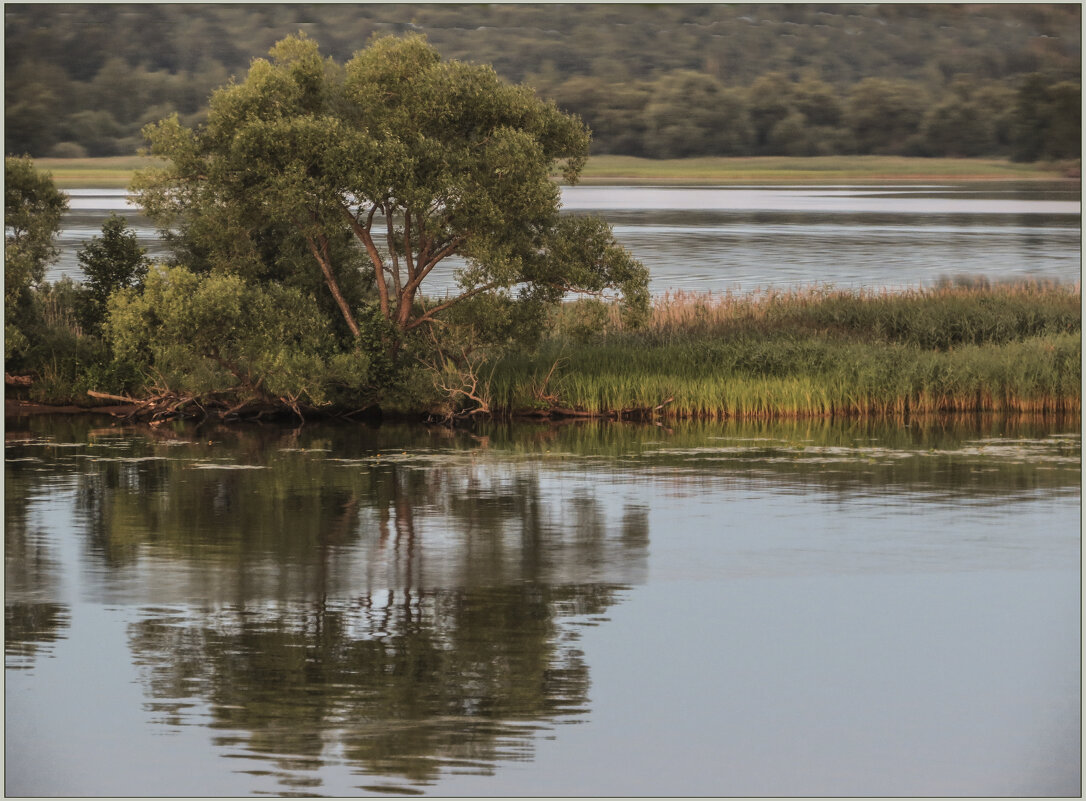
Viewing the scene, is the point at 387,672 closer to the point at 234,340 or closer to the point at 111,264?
the point at 234,340

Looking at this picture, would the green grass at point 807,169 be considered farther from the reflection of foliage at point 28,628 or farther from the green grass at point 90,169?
the reflection of foliage at point 28,628

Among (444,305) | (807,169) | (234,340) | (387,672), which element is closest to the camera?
(387,672)

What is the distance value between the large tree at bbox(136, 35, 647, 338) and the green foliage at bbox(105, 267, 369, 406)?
4.46ft

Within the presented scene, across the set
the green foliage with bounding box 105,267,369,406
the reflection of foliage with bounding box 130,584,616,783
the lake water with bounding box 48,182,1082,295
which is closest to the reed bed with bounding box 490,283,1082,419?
the green foliage with bounding box 105,267,369,406

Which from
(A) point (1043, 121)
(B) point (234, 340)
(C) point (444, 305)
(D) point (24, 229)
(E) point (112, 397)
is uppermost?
(A) point (1043, 121)

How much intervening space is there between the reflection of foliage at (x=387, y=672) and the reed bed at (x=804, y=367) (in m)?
14.7

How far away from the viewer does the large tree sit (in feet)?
78.2

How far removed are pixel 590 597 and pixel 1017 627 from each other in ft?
12.1

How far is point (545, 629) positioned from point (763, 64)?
67.6 metres

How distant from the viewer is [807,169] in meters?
77.9

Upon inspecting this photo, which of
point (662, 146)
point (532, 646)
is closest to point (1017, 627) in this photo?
point (532, 646)

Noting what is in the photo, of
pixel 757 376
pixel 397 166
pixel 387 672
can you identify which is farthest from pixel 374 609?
pixel 757 376

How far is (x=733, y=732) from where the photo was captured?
9.06 meters

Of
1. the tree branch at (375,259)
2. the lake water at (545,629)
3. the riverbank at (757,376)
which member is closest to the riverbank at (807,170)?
the riverbank at (757,376)
